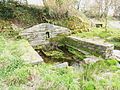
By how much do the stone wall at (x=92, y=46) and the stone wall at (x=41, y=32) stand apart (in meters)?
0.70

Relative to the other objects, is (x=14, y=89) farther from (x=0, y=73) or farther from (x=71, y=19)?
(x=71, y=19)

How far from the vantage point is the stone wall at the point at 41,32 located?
32.3 ft

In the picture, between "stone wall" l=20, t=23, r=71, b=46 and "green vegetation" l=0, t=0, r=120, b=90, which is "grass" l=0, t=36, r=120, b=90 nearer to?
"green vegetation" l=0, t=0, r=120, b=90

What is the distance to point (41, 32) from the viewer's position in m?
10.1

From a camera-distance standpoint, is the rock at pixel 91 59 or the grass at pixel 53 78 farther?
the rock at pixel 91 59

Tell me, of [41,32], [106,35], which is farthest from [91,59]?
[41,32]

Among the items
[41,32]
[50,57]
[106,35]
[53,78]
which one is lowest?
[50,57]

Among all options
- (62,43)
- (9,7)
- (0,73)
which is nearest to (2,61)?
(0,73)

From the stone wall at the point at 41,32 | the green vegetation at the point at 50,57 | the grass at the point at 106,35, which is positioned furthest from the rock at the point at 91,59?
the stone wall at the point at 41,32

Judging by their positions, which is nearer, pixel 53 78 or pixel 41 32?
pixel 53 78

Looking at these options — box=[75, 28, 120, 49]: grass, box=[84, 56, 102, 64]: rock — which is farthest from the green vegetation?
box=[84, 56, 102, 64]: rock

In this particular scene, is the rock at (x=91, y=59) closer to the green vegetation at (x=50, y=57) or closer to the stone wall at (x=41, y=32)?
the green vegetation at (x=50, y=57)

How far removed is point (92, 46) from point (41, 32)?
2672 millimetres

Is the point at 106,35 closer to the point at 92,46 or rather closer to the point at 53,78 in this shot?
the point at 92,46
